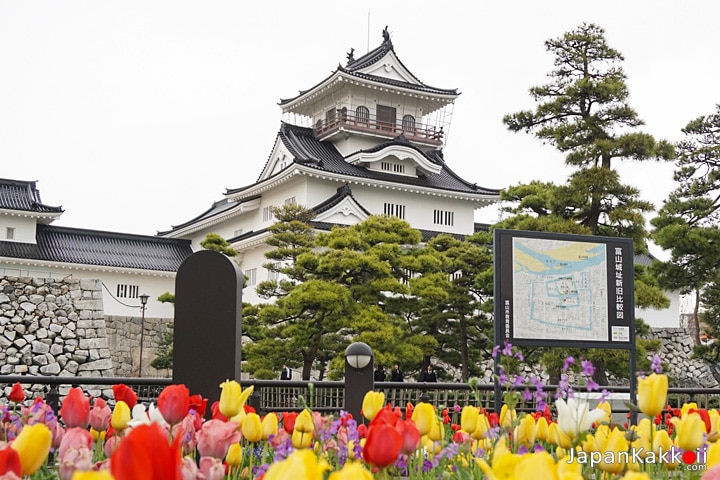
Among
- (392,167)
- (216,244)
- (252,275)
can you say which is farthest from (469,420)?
(392,167)

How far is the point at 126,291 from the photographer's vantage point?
89.6ft

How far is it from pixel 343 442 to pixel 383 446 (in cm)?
83

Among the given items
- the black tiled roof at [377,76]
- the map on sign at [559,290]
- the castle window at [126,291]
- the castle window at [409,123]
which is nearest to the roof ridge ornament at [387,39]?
the black tiled roof at [377,76]

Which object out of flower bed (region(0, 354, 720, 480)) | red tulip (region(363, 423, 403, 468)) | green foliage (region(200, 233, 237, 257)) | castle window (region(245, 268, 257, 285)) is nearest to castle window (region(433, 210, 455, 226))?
castle window (region(245, 268, 257, 285))

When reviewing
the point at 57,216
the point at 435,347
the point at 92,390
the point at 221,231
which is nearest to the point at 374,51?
the point at 221,231

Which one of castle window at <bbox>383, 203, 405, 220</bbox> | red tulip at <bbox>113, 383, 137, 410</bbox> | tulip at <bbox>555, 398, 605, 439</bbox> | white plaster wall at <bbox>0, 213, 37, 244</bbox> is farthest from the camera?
castle window at <bbox>383, 203, 405, 220</bbox>

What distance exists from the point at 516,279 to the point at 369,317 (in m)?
10.9

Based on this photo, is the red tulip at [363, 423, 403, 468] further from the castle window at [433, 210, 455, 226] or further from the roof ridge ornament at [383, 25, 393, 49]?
the roof ridge ornament at [383, 25, 393, 49]

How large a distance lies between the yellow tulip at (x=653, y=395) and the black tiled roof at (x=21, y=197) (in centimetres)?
2577

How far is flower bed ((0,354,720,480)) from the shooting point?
2.99 feet

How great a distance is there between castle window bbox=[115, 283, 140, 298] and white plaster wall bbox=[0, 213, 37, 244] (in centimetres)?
326

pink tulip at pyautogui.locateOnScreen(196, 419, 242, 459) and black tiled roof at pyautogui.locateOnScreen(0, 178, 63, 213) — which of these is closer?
pink tulip at pyautogui.locateOnScreen(196, 419, 242, 459)

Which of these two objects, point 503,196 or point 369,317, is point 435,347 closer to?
point 369,317

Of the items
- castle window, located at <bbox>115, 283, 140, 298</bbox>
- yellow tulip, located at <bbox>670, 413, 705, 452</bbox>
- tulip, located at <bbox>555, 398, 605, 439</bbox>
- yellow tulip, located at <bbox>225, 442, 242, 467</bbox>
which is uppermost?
castle window, located at <bbox>115, 283, 140, 298</bbox>
